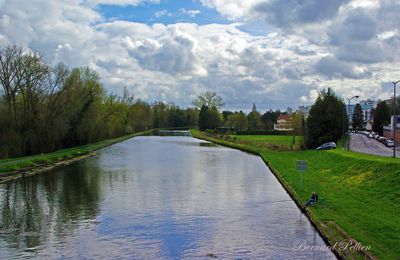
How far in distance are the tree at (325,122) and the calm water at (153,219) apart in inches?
1204

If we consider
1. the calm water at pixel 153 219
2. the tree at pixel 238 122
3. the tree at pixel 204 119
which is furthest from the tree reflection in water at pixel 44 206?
the tree at pixel 238 122

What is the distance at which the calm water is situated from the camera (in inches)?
674

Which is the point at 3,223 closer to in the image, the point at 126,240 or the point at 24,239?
the point at 24,239

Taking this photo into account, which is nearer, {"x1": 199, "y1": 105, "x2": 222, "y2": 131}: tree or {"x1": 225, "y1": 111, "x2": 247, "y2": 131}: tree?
{"x1": 199, "y1": 105, "x2": 222, "y2": 131}: tree

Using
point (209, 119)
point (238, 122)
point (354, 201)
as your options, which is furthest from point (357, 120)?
point (354, 201)

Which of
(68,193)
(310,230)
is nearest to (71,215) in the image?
(68,193)

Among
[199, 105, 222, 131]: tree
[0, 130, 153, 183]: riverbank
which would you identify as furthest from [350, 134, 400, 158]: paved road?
[199, 105, 222, 131]: tree

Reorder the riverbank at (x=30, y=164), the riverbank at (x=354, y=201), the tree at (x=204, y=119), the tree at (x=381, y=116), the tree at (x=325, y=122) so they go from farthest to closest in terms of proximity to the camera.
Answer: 1. the tree at (x=204, y=119)
2. the tree at (x=381, y=116)
3. the tree at (x=325, y=122)
4. the riverbank at (x=30, y=164)
5. the riverbank at (x=354, y=201)

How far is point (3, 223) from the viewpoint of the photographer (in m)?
21.9

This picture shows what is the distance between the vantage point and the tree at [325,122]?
67.2m

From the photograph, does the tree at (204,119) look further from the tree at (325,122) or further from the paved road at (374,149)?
the paved road at (374,149)

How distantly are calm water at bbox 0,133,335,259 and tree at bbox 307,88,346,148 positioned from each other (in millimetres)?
30581

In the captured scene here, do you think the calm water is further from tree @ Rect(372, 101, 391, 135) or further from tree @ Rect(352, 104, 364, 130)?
tree @ Rect(352, 104, 364, 130)

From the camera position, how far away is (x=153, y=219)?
22172mm
